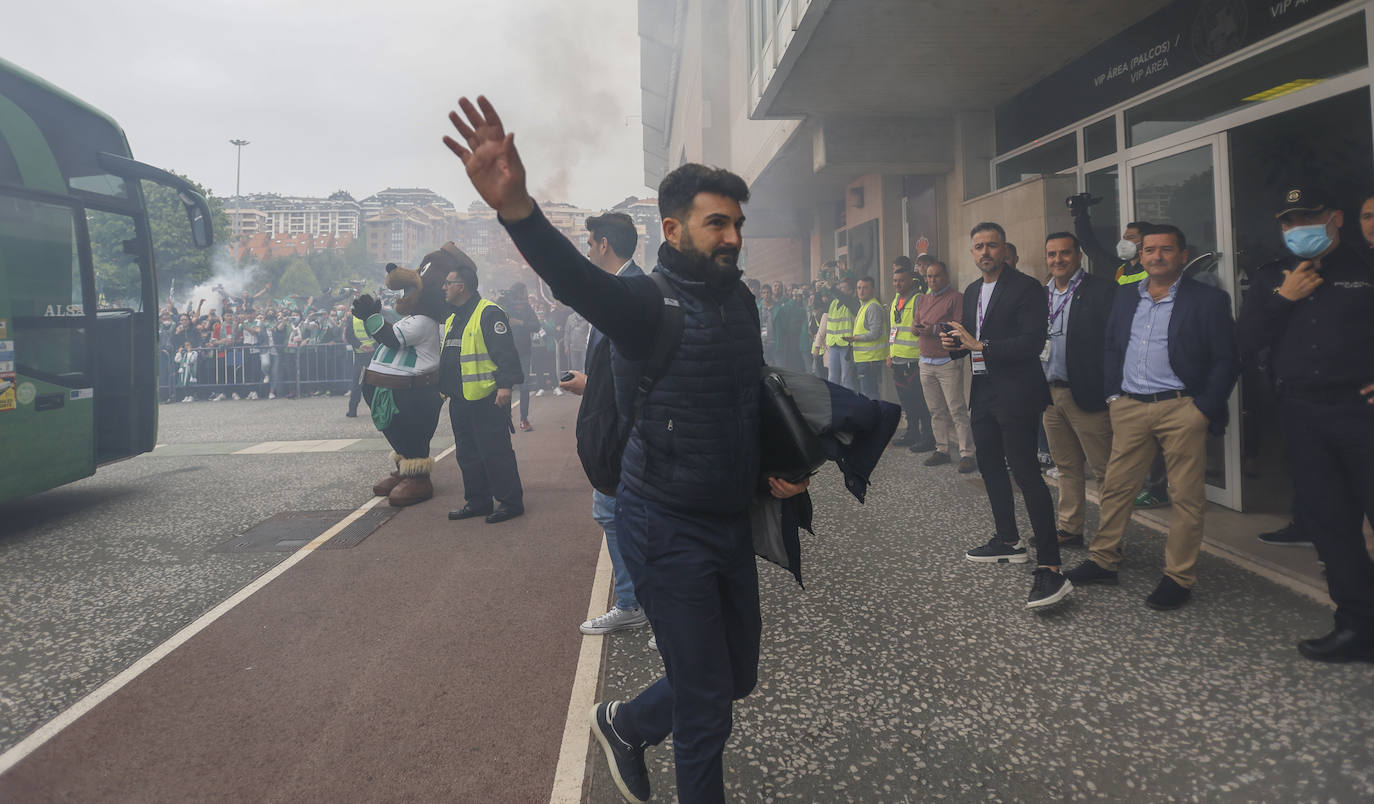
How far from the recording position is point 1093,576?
4188 millimetres

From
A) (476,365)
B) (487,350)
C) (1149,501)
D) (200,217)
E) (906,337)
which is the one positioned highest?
(200,217)

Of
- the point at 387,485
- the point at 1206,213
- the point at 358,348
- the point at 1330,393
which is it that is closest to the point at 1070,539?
the point at 1330,393

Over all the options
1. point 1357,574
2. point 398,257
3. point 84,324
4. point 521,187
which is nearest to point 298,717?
point 521,187

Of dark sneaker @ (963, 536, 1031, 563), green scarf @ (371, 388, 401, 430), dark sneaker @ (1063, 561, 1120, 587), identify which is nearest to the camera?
dark sneaker @ (1063, 561, 1120, 587)

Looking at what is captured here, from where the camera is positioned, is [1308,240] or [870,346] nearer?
[1308,240]

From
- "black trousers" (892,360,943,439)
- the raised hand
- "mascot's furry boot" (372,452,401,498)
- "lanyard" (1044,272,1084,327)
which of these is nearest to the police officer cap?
"lanyard" (1044,272,1084,327)

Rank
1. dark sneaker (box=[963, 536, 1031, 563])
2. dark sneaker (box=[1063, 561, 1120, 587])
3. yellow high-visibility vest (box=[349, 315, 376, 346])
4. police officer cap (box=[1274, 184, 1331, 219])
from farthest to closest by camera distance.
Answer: yellow high-visibility vest (box=[349, 315, 376, 346]) < dark sneaker (box=[963, 536, 1031, 563]) < dark sneaker (box=[1063, 561, 1120, 587]) < police officer cap (box=[1274, 184, 1331, 219])

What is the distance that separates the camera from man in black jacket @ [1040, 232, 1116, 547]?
4.66 meters

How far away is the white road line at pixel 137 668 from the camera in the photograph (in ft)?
9.14

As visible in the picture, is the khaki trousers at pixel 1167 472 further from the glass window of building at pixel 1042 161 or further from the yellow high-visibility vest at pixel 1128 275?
the glass window of building at pixel 1042 161

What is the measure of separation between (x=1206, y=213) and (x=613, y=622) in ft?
17.6

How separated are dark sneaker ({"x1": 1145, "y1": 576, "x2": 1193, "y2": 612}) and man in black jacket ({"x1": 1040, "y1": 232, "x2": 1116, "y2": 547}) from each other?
1015 mm

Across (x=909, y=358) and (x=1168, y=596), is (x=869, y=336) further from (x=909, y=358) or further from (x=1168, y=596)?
(x=1168, y=596)

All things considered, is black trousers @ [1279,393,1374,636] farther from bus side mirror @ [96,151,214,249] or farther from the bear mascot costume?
bus side mirror @ [96,151,214,249]
